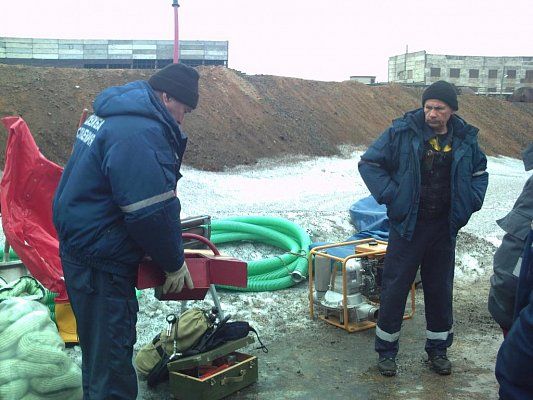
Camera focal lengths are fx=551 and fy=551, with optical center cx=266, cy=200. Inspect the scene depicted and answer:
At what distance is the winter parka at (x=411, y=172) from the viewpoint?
3.74 meters

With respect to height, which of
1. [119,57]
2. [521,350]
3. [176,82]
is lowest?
[521,350]

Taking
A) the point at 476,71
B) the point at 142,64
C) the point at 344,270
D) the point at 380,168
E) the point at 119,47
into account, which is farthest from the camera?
the point at 476,71

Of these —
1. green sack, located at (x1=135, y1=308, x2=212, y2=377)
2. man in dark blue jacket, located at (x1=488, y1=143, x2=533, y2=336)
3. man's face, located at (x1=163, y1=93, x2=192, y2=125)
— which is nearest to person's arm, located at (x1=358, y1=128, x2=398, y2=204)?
man in dark blue jacket, located at (x1=488, y1=143, x2=533, y2=336)

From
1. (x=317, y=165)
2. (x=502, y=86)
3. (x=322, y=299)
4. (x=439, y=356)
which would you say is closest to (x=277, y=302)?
(x=322, y=299)

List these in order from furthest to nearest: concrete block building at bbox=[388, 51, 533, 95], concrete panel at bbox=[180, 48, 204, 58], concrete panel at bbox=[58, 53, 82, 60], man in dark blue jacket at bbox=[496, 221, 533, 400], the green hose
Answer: concrete block building at bbox=[388, 51, 533, 95] < concrete panel at bbox=[58, 53, 82, 60] < concrete panel at bbox=[180, 48, 204, 58] < the green hose < man in dark blue jacket at bbox=[496, 221, 533, 400]

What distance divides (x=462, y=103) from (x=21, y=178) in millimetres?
29670

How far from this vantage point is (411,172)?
3.74 m

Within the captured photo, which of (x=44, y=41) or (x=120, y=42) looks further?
(x=120, y=42)

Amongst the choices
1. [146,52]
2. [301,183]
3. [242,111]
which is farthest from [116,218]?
[146,52]

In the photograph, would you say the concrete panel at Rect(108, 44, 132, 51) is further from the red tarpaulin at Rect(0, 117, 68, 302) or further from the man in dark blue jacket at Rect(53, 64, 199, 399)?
the man in dark blue jacket at Rect(53, 64, 199, 399)

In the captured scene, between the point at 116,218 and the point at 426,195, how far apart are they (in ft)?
7.29

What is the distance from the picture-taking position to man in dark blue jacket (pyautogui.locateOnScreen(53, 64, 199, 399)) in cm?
235

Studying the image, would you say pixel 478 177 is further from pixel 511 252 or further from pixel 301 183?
pixel 301 183

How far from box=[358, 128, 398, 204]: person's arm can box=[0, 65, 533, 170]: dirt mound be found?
1010cm
